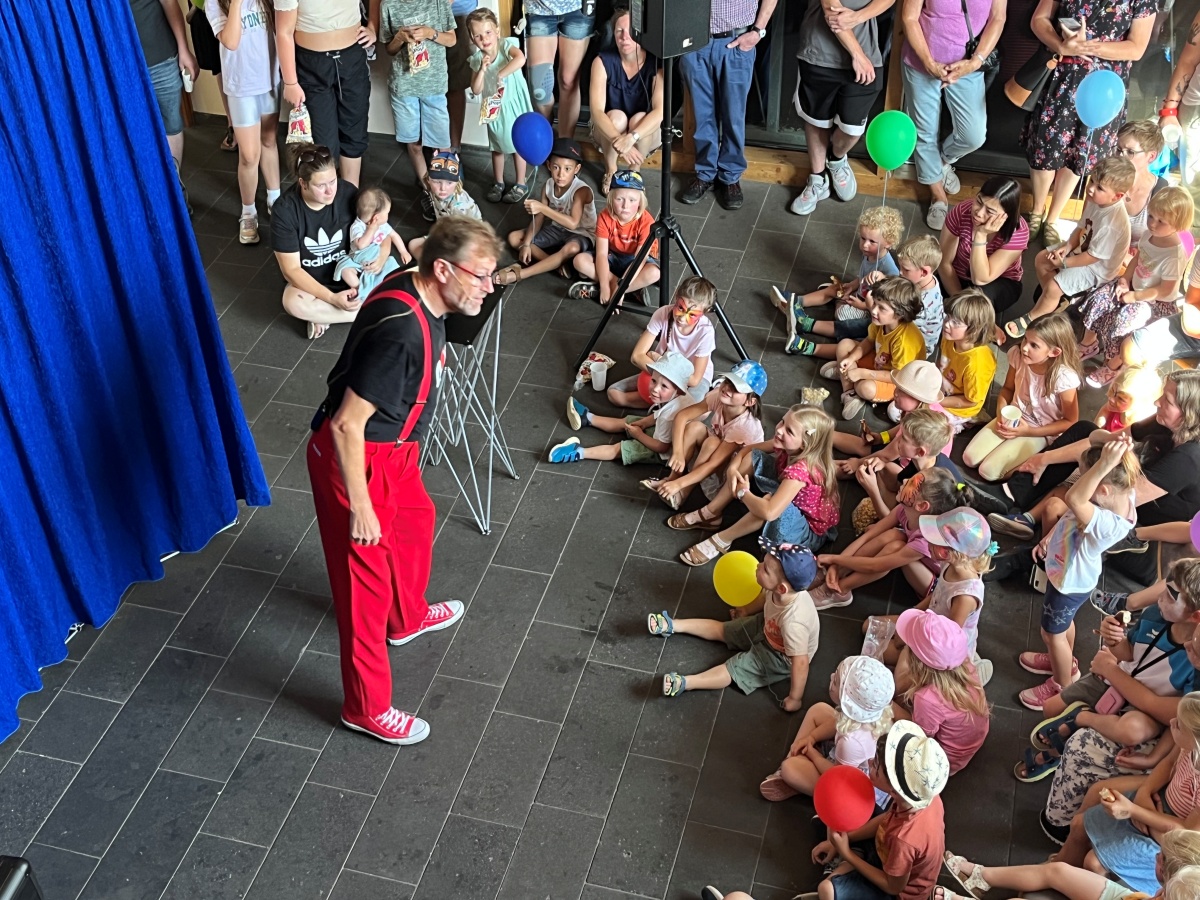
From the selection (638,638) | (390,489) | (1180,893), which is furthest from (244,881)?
(1180,893)

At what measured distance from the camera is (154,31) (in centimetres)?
631

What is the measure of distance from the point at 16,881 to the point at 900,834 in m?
2.27

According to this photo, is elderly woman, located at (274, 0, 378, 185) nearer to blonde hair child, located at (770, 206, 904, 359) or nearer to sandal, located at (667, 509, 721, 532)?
blonde hair child, located at (770, 206, 904, 359)

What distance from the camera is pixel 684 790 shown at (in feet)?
13.1

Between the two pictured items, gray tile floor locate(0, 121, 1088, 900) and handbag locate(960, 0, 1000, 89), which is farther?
handbag locate(960, 0, 1000, 89)

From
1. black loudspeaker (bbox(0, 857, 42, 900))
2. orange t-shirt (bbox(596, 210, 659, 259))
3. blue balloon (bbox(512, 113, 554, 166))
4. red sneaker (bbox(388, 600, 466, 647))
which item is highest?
black loudspeaker (bbox(0, 857, 42, 900))

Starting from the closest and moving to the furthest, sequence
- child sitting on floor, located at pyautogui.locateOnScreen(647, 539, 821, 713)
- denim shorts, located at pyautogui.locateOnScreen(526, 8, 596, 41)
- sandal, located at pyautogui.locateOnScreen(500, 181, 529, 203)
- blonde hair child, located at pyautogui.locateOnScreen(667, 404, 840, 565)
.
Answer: child sitting on floor, located at pyautogui.locateOnScreen(647, 539, 821, 713)
blonde hair child, located at pyautogui.locateOnScreen(667, 404, 840, 565)
denim shorts, located at pyautogui.locateOnScreen(526, 8, 596, 41)
sandal, located at pyautogui.locateOnScreen(500, 181, 529, 203)

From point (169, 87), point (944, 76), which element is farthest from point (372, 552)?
point (944, 76)

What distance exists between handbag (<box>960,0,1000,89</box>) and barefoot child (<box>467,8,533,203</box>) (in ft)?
7.35

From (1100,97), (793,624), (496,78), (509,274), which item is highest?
(1100,97)

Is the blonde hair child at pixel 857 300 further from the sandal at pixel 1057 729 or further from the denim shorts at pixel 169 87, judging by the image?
the denim shorts at pixel 169 87

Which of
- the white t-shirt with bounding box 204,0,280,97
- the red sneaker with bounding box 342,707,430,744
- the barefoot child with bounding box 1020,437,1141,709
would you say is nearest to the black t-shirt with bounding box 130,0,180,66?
the white t-shirt with bounding box 204,0,280,97

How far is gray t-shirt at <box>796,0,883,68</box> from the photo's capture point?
6.20 m

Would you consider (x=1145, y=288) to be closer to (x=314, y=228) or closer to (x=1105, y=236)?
(x=1105, y=236)
